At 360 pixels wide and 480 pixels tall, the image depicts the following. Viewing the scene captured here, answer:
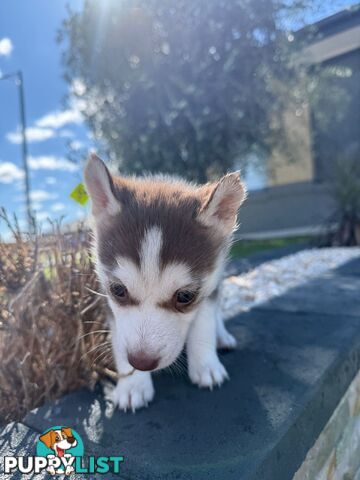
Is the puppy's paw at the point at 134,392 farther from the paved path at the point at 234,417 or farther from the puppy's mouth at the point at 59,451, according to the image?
the puppy's mouth at the point at 59,451

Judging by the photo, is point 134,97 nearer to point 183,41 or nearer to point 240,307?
point 183,41

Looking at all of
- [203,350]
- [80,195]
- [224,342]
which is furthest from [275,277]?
[80,195]

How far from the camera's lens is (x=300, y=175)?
16438 mm

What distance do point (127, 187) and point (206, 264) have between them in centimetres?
67

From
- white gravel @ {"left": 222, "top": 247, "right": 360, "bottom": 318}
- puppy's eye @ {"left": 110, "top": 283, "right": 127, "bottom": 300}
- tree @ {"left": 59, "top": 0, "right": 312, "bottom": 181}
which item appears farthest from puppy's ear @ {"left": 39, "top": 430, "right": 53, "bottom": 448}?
tree @ {"left": 59, "top": 0, "right": 312, "bottom": 181}

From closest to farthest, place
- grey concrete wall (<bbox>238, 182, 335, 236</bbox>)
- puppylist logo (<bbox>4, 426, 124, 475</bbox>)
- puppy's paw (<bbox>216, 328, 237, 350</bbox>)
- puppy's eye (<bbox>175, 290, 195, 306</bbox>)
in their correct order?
1. puppylist logo (<bbox>4, 426, 124, 475</bbox>)
2. puppy's eye (<bbox>175, 290, 195, 306</bbox>)
3. puppy's paw (<bbox>216, 328, 237, 350</bbox>)
4. grey concrete wall (<bbox>238, 182, 335, 236</bbox>)

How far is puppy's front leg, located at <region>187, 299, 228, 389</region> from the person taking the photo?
236 centimetres

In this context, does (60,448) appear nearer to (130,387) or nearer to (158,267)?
(130,387)

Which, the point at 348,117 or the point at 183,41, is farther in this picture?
the point at 348,117

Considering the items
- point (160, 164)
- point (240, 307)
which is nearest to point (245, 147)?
point (160, 164)

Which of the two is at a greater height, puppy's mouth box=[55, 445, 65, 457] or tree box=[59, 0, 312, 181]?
tree box=[59, 0, 312, 181]

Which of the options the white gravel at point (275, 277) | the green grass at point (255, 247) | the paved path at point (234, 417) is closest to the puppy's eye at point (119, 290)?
the paved path at point (234, 417)

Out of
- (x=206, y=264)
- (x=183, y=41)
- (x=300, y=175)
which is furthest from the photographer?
(x=300, y=175)

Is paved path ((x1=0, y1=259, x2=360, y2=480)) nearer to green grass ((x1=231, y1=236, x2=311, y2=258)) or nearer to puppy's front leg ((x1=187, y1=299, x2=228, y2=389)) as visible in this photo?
puppy's front leg ((x1=187, y1=299, x2=228, y2=389))
